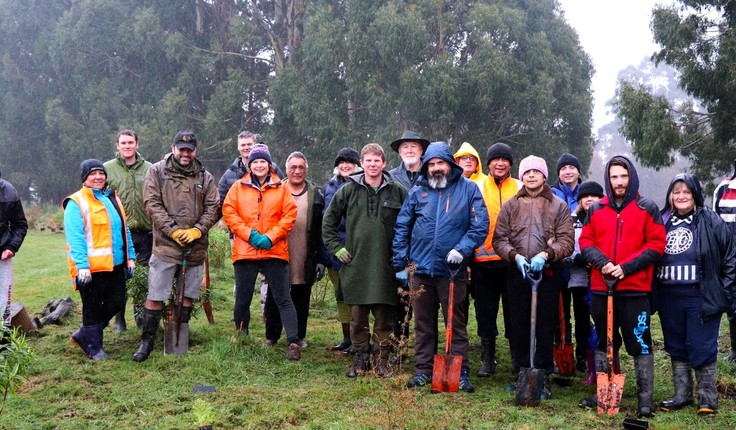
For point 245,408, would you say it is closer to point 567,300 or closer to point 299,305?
point 299,305

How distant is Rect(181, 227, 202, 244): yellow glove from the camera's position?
19.7 ft

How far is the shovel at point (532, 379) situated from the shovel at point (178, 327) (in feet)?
10.2

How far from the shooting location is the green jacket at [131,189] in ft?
22.3

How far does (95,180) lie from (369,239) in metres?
2.61

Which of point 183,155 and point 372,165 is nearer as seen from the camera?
point 372,165

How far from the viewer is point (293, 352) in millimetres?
6254

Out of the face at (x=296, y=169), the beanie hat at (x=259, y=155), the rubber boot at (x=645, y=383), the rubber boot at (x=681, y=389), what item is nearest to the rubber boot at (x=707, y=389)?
the rubber boot at (x=681, y=389)

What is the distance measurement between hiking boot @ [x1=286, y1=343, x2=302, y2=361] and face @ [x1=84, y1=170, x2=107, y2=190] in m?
2.32

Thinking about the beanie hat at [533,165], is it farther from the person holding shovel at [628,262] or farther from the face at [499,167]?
the person holding shovel at [628,262]

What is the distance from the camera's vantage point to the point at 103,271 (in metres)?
6.06

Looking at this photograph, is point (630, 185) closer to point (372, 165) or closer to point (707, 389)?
point (707, 389)

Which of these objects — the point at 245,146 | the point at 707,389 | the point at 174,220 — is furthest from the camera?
the point at 245,146

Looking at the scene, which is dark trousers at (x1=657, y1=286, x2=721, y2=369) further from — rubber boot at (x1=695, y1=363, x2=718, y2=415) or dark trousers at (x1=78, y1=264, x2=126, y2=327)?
dark trousers at (x1=78, y1=264, x2=126, y2=327)

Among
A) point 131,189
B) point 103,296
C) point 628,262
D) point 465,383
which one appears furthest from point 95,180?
point 628,262
